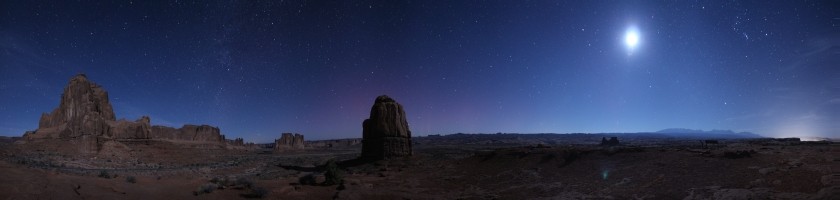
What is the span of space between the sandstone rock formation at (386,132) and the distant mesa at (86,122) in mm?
39666

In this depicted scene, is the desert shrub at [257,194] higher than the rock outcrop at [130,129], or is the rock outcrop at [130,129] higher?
the rock outcrop at [130,129]

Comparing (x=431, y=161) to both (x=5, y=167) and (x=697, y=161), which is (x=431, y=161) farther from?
(x=5, y=167)

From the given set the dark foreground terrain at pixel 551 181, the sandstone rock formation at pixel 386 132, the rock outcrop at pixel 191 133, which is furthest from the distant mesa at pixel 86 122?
the dark foreground terrain at pixel 551 181

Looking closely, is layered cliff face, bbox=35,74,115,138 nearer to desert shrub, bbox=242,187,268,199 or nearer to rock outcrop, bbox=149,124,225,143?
rock outcrop, bbox=149,124,225,143

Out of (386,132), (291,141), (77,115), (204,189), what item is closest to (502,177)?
(386,132)

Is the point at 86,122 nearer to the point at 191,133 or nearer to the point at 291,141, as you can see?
the point at 191,133

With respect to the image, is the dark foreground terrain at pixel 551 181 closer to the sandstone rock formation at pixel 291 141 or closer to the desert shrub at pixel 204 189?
the desert shrub at pixel 204 189

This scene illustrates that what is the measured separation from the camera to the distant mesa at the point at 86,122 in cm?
5694

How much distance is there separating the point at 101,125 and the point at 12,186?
63.1 m

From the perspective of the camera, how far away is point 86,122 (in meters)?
59.0

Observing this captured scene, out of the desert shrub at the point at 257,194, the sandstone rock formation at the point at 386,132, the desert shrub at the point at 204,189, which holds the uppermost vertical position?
the sandstone rock formation at the point at 386,132

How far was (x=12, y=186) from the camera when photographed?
1170 centimetres

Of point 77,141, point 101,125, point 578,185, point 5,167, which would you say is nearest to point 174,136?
point 101,125

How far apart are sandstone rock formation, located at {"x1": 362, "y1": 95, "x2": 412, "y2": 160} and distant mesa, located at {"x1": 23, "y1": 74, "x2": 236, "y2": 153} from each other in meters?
39.7
